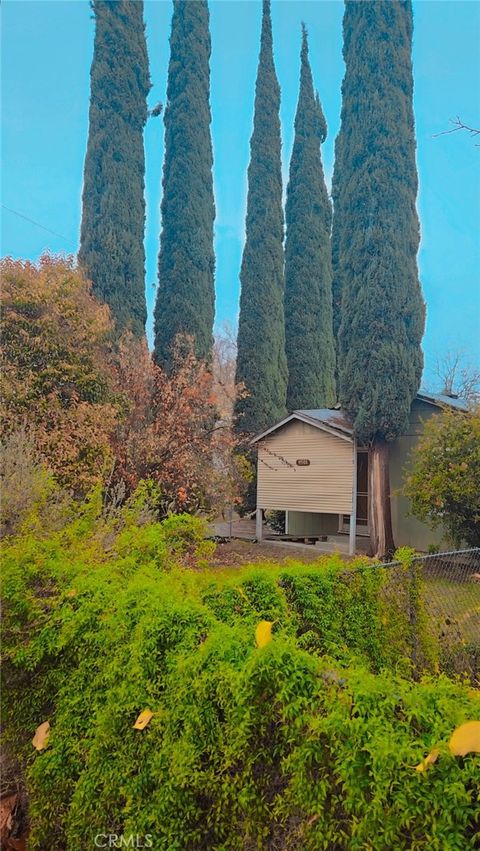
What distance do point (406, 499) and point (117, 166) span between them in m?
12.5

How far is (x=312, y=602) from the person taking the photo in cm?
332

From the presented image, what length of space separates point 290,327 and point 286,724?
19431mm

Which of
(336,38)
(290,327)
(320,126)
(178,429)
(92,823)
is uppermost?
(336,38)

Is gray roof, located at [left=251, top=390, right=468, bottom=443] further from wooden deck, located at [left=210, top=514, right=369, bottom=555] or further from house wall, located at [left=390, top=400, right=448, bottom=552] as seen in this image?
wooden deck, located at [left=210, top=514, right=369, bottom=555]

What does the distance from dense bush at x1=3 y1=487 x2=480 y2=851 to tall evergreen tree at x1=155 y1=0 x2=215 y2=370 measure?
12.8 m

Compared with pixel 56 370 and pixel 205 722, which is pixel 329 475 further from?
pixel 205 722

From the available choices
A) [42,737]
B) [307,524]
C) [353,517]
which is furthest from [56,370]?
[307,524]

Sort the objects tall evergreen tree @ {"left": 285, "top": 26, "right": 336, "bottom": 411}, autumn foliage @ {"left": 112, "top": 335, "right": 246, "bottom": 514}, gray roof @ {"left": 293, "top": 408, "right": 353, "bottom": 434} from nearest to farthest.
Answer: autumn foliage @ {"left": 112, "top": 335, "right": 246, "bottom": 514}
gray roof @ {"left": 293, "top": 408, "right": 353, "bottom": 434}
tall evergreen tree @ {"left": 285, "top": 26, "right": 336, "bottom": 411}

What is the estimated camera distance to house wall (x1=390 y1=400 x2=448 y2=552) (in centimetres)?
1138

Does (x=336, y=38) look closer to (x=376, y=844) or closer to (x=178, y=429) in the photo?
(x=178, y=429)

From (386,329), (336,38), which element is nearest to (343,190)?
(386,329)

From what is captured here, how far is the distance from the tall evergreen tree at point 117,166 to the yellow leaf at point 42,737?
12.1 meters

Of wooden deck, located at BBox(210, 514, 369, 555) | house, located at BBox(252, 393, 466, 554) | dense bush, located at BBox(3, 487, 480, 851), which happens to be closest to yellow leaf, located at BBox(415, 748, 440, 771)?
dense bush, located at BBox(3, 487, 480, 851)

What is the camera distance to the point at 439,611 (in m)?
4.72
